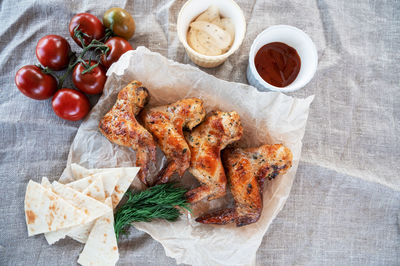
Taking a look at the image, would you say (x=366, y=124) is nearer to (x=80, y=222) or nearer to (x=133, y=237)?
(x=133, y=237)

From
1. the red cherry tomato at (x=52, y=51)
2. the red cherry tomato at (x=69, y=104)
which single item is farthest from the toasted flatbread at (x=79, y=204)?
the red cherry tomato at (x=52, y=51)

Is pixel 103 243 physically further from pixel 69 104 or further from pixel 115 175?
pixel 69 104

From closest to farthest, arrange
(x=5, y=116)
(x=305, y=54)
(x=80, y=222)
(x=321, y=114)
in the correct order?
(x=80, y=222)
(x=305, y=54)
(x=5, y=116)
(x=321, y=114)

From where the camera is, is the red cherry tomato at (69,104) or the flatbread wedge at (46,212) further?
the red cherry tomato at (69,104)

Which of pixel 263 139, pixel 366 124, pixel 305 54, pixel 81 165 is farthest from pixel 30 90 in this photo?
pixel 366 124

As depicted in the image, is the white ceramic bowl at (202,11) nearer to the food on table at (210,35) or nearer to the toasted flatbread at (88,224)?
the food on table at (210,35)

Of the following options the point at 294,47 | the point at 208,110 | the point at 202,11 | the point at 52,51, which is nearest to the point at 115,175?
the point at 208,110
